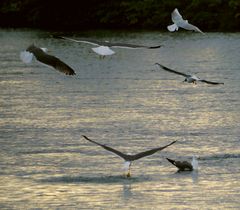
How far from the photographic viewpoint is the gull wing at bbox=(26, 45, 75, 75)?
46.6ft

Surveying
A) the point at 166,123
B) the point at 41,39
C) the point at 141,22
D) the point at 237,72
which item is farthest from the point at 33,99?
the point at 141,22

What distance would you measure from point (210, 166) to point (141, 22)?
6832cm

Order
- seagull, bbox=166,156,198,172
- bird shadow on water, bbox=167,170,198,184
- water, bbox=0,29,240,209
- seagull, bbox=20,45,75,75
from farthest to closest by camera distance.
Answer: seagull, bbox=166,156,198,172
bird shadow on water, bbox=167,170,198,184
water, bbox=0,29,240,209
seagull, bbox=20,45,75,75

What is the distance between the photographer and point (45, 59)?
1459cm

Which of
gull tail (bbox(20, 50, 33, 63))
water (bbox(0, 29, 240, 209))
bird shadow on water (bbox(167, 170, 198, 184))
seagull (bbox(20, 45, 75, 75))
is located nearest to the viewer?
gull tail (bbox(20, 50, 33, 63))

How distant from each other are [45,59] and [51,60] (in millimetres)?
92

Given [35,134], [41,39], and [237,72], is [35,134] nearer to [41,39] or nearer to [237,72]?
[237,72]

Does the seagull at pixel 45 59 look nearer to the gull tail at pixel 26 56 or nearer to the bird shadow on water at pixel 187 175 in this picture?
the gull tail at pixel 26 56

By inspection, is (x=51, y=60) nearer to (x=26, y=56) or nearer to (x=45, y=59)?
(x=45, y=59)

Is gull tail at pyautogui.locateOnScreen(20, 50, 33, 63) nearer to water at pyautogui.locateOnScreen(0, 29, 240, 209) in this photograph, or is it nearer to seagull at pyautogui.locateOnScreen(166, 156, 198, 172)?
water at pyautogui.locateOnScreen(0, 29, 240, 209)

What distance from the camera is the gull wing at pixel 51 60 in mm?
14203

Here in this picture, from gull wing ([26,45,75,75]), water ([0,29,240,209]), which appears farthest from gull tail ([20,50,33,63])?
water ([0,29,240,209])

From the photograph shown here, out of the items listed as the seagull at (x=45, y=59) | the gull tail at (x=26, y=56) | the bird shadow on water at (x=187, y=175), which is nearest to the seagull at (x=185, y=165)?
Result: the bird shadow on water at (x=187, y=175)

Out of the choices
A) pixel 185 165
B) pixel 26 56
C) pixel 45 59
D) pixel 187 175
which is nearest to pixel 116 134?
pixel 185 165
